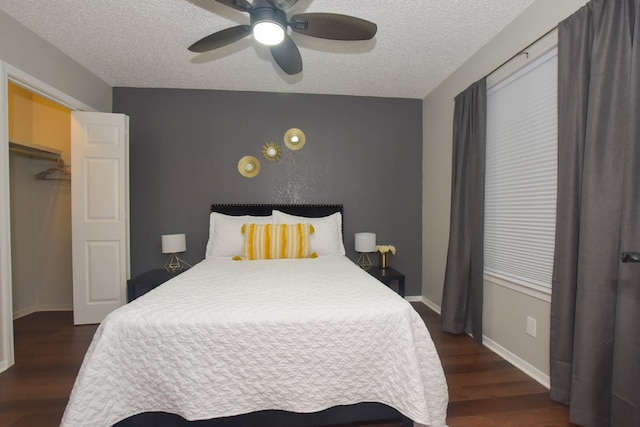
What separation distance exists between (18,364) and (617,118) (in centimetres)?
409

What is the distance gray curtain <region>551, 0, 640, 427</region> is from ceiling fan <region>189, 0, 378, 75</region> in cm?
116

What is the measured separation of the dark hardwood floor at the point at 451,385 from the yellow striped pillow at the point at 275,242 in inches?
57.4

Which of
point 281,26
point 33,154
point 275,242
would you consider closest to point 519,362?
point 275,242

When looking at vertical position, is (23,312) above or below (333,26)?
below

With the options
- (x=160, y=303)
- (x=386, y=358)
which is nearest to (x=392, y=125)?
(x=386, y=358)

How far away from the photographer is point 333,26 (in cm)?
171

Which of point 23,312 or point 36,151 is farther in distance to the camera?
point 23,312

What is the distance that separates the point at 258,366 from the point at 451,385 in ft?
4.50

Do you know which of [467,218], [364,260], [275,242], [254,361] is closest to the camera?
[254,361]

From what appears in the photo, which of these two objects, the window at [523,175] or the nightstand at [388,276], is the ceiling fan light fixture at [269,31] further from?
the nightstand at [388,276]

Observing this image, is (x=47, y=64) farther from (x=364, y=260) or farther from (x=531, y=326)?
(x=531, y=326)

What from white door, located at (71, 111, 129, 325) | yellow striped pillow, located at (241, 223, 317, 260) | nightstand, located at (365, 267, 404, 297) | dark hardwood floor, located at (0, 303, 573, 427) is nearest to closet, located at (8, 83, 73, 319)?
white door, located at (71, 111, 129, 325)

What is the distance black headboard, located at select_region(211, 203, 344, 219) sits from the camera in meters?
3.28

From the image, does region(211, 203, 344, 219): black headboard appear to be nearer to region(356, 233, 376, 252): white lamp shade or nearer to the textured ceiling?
region(356, 233, 376, 252): white lamp shade
